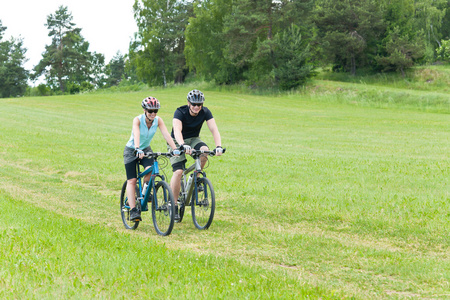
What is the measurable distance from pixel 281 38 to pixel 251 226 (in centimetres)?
4779

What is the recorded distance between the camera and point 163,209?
8211 mm

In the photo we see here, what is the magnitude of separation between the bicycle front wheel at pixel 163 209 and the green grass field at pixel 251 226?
0.81 ft

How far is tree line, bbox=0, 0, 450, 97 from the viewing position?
53.3m

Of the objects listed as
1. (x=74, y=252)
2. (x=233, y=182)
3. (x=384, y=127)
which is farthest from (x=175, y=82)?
(x=74, y=252)

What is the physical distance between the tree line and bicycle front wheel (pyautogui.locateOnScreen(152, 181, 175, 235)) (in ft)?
144

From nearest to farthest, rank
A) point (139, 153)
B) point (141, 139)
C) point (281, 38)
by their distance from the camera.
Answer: point (139, 153), point (141, 139), point (281, 38)

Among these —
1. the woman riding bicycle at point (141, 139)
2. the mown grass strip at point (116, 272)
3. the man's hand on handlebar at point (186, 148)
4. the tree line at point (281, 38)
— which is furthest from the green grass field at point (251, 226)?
the tree line at point (281, 38)

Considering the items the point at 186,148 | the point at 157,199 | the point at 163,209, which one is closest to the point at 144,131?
the point at 186,148

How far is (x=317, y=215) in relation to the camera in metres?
9.36

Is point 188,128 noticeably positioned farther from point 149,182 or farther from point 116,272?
point 116,272

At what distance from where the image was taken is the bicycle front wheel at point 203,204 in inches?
328

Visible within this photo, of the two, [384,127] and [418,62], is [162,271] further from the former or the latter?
[418,62]

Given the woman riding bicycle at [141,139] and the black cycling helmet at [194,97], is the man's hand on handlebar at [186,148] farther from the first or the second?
the black cycling helmet at [194,97]

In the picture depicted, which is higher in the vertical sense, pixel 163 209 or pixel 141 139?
pixel 141 139
